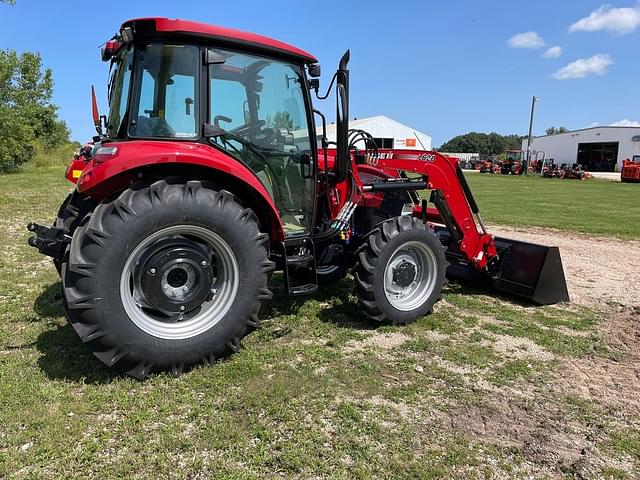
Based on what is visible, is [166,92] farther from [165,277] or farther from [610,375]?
[610,375]

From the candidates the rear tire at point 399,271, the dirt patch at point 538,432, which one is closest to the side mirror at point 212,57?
the rear tire at point 399,271

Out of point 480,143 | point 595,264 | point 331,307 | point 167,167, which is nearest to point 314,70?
point 167,167

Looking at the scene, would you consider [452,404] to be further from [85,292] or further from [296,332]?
[85,292]

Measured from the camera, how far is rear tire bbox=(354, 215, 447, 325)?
4406 mm

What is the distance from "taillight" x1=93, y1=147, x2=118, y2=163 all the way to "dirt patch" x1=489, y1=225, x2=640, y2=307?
16.4ft

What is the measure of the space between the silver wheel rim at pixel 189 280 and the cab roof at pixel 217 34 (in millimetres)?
1354

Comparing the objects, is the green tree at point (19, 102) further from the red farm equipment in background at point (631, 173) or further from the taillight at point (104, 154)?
the red farm equipment in background at point (631, 173)

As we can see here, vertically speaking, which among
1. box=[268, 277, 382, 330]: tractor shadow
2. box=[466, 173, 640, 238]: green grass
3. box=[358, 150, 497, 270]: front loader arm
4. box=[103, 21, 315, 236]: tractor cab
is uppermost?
box=[103, 21, 315, 236]: tractor cab

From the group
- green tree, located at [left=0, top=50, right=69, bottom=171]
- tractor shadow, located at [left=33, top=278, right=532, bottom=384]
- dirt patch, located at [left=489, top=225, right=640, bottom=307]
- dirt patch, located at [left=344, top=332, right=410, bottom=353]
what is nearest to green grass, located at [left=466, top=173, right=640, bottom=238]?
dirt patch, located at [left=489, top=225, right=640, bottom=307]

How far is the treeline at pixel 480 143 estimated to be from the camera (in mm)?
117125

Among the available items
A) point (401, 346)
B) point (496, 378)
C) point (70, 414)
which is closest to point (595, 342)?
point (496, 378)

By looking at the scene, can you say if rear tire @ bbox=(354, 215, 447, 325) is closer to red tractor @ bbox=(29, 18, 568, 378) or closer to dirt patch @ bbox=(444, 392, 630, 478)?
red tractor @ bbox=(29, 18, 568, 378)

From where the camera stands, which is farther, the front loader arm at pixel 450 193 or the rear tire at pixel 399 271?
the front loader arm at pixel 450 193

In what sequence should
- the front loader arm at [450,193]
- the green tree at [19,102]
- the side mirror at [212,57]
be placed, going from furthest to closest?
the green tree at [19,102]
the front loader arm at [450,193]
the side mirror at [212,57]
